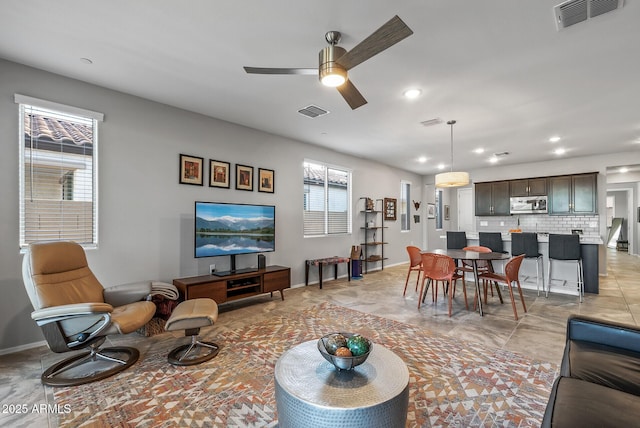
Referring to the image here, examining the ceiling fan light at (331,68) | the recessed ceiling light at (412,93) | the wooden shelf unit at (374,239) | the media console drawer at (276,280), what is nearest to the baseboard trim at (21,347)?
the media console drawer at (276,280)

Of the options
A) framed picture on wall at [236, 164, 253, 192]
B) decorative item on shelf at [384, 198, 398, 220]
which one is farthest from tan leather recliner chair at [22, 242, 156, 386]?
decorative item on shelf at [384, 198, 398, 220]

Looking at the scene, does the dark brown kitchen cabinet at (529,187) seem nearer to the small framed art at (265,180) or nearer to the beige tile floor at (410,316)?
the beige tile floor at (410,316)

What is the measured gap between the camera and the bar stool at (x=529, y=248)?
514 cm

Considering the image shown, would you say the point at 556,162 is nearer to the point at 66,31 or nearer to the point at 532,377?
the point at 532,377

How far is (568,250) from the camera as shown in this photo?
15.9ft

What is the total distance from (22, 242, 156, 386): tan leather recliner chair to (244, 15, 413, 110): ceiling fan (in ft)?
7.41

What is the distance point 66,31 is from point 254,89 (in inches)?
64.7

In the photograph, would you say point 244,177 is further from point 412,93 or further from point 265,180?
point 412,93

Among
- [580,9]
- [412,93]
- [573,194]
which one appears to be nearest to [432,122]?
[412,93]

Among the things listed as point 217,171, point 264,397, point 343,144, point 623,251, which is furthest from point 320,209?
point 623,251

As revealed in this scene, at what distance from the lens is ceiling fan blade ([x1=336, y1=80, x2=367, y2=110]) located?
2420 mm

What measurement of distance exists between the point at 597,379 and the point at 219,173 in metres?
4.33

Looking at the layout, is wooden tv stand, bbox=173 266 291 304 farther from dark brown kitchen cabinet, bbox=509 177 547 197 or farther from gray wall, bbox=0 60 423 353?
dark brown kitchen cabinet, bbox=509 177 547 197

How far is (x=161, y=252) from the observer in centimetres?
378
